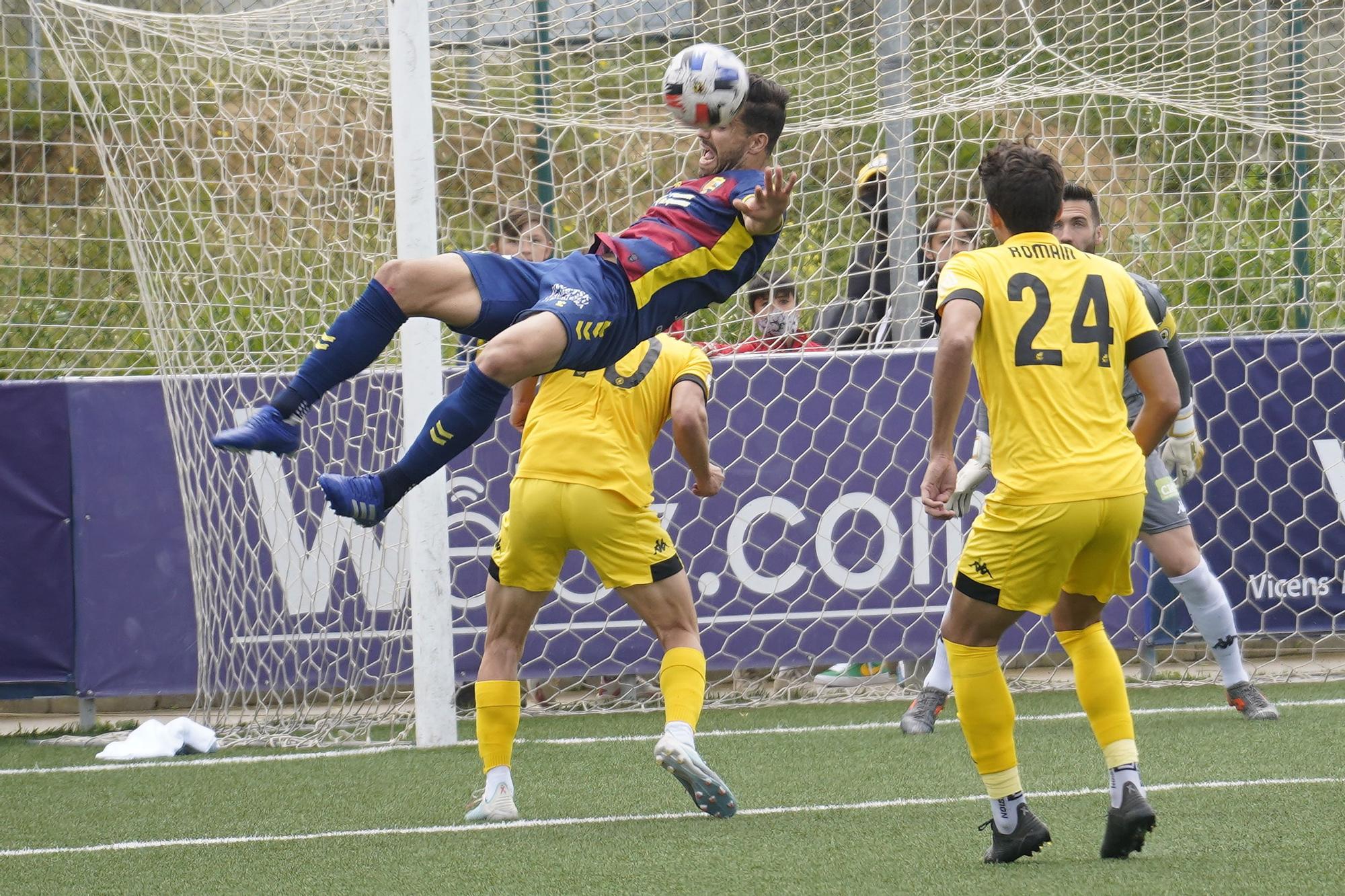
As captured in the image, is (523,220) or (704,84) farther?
(523,220)

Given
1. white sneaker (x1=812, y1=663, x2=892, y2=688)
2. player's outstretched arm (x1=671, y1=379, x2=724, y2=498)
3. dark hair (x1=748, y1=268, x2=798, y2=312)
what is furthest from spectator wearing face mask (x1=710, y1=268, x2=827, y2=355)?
player's outstretched arm (x1=671, y1=379, x2=724, y2=498)

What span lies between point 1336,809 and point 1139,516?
4.01ft

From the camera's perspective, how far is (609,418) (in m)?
4.96

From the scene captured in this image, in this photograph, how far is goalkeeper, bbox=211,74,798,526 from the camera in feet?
12.8

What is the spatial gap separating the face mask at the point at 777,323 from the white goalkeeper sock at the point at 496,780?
340 cm

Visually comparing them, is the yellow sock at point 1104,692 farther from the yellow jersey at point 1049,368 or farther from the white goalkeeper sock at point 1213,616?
the white goalkeeper sock at point 1213,616

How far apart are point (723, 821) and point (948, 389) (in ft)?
5.35

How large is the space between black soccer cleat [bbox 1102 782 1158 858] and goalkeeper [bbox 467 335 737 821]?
135 centimetres

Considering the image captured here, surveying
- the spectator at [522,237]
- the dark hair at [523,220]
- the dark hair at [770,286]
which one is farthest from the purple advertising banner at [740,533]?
the dark hair at [523,220]

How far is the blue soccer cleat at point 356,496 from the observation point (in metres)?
3.77

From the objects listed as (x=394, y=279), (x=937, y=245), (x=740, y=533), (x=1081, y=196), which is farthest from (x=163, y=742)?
(x=1081, y=196)

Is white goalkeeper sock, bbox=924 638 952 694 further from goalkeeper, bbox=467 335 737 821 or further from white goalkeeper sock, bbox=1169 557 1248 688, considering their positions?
goalkeeper, bbox=467 335 737 821

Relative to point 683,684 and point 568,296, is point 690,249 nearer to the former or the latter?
point 568,296

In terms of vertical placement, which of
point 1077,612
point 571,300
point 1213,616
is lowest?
point 1213,616
